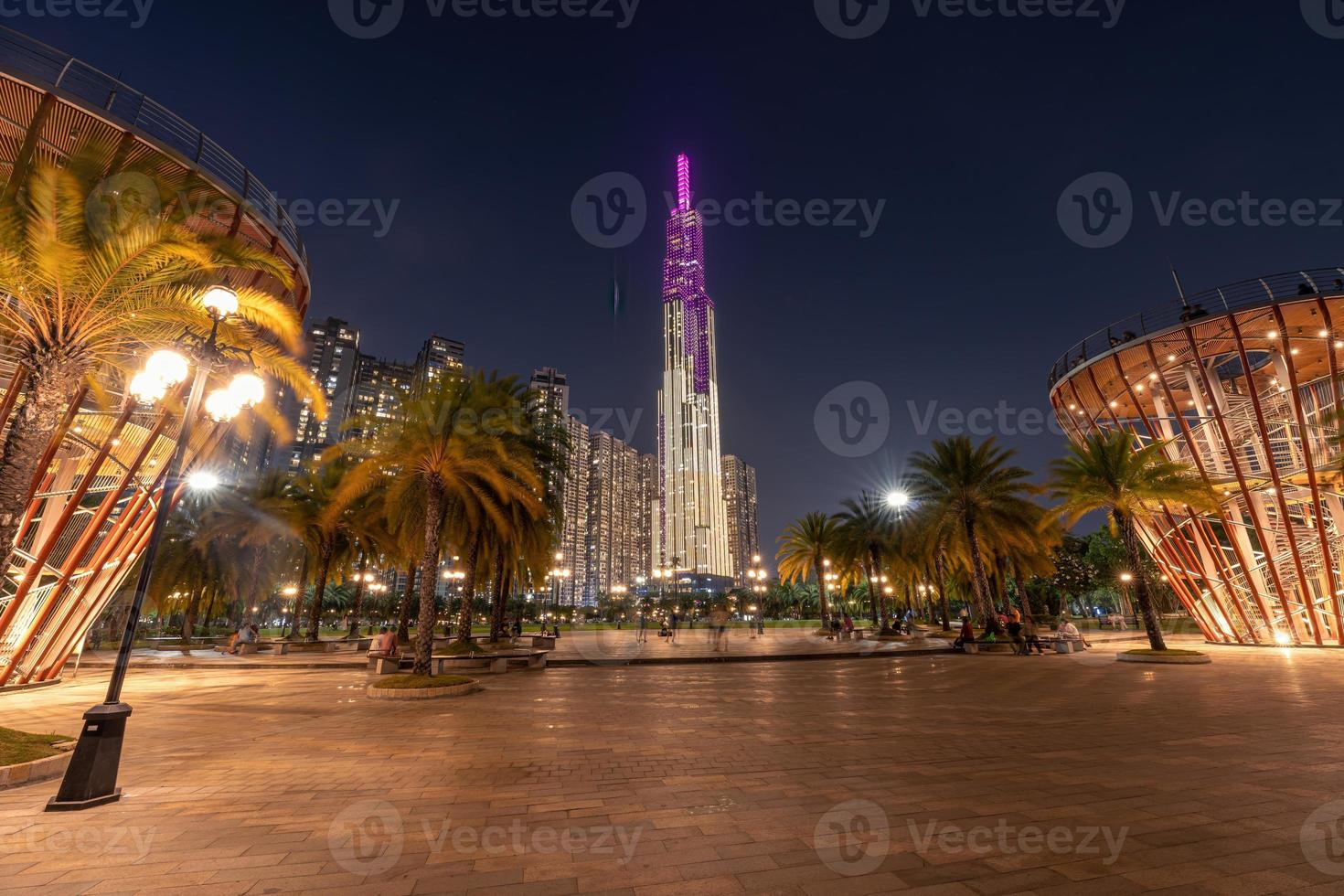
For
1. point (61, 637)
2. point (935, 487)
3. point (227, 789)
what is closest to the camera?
point (227, 789)

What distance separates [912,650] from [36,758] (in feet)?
85.5

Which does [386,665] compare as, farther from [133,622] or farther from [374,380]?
[374,380]

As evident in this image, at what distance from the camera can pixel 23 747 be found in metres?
6.83

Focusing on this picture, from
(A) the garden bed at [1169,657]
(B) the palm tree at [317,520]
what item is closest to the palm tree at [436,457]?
(B) the palm tree at [317,520]

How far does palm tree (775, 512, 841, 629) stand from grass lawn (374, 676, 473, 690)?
29.8 meters


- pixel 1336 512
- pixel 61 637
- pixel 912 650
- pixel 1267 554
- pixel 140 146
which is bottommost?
pixel 912 650

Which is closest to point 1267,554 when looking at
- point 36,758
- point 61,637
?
point 36,758

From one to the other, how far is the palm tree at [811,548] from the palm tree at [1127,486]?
16882 mm

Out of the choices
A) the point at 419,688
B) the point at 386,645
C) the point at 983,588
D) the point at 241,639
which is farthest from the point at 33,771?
the point at 983,588

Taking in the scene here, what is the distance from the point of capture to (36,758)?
6.58 metres

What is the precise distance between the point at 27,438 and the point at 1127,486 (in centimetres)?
3059

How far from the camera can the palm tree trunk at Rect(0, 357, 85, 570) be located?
754cm

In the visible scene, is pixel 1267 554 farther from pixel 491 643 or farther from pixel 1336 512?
pixel 491 643

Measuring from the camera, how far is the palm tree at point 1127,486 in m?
21.6
